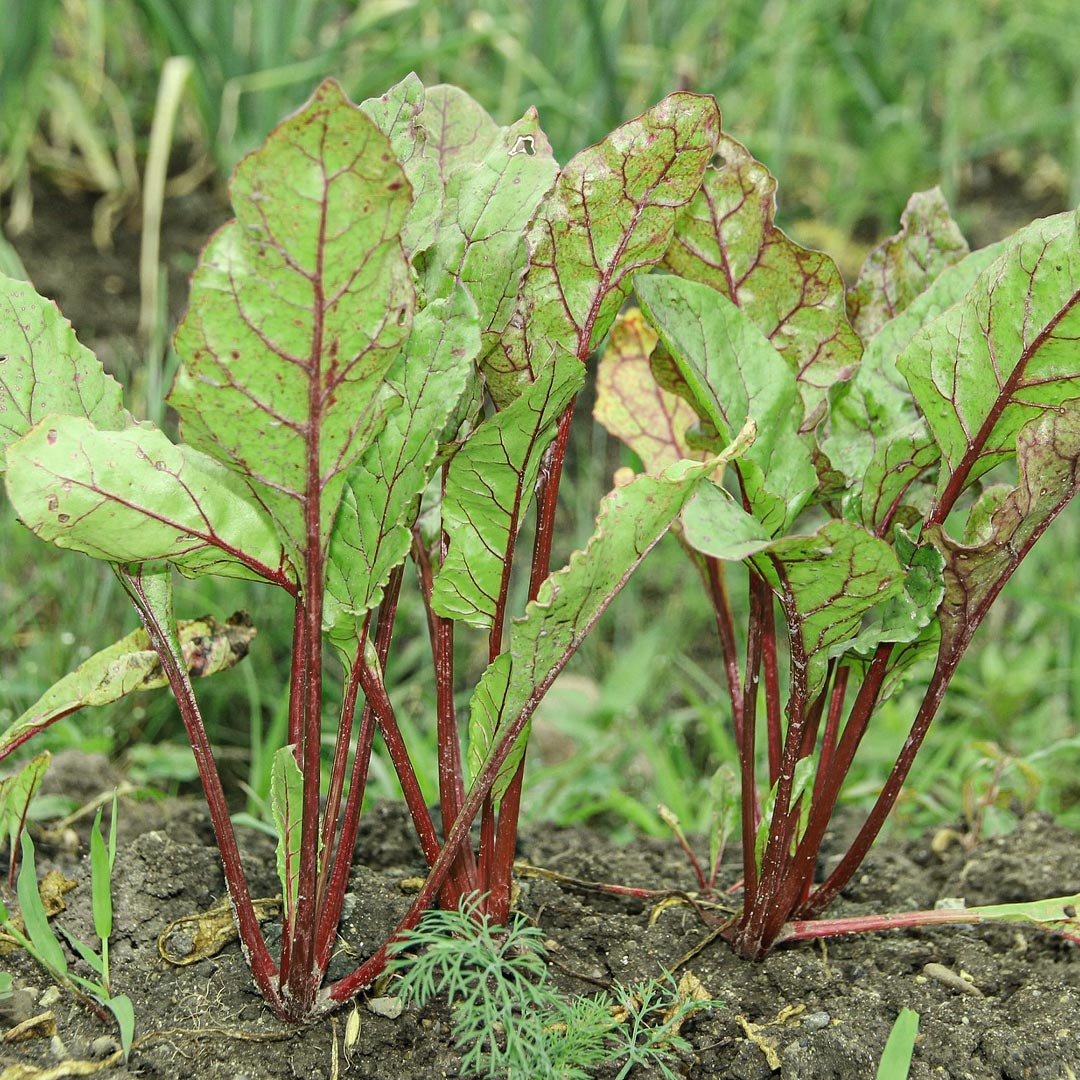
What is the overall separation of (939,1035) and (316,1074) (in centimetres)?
54

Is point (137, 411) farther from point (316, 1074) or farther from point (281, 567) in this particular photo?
point (316, 1074)

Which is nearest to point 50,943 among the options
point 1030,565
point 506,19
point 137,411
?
point 137,411

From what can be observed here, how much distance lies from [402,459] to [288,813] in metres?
0.30

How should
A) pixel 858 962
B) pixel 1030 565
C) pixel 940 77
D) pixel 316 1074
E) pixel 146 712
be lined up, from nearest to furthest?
pixel 316 1074, pixel 858 962, pixel 146 712, pixel 1030 565, pixel 940 77

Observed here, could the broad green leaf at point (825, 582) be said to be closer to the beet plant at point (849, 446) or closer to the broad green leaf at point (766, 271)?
the beet plant at point (849, 446)

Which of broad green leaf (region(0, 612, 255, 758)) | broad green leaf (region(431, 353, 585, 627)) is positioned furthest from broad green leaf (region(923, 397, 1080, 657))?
broad green leaf (region(0, 612, 255, 758))

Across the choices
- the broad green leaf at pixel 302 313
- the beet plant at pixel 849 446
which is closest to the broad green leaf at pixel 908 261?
the beet plant at pixel 849 446

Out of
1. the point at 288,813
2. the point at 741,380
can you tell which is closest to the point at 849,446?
the point at 741,380

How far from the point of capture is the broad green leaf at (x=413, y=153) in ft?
3.20

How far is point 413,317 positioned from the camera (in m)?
0.86

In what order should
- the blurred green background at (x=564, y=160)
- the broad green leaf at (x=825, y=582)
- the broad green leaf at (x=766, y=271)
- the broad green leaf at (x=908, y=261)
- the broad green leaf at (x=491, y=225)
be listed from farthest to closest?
the blurred green background at (x=564, y=160), the broad green leaf at (x=908, y=261), the broad green leaf at (x=766, y=271), the broad green leaf at (x=491, y=225), the broad green leaf at (x=825, y=582)

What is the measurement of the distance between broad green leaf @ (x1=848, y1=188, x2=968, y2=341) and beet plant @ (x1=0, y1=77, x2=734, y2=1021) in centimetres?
33

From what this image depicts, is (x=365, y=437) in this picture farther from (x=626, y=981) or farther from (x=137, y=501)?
(x=626, y=981)

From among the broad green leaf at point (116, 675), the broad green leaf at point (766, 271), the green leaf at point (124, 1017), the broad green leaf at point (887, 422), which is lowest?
the green leaf at point (124, 1017)
